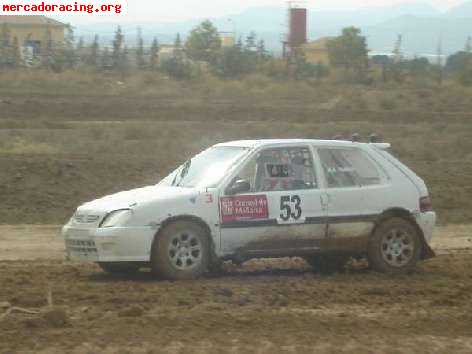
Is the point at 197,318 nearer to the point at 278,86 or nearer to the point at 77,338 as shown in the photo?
the point at 77,338

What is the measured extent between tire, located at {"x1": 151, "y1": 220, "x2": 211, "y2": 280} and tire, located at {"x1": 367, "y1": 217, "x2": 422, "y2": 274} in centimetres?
199

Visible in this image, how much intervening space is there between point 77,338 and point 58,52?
5097 cm

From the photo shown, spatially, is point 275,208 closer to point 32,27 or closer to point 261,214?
point 261,214

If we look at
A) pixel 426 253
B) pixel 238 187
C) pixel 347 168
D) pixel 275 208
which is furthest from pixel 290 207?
pixel 426 253

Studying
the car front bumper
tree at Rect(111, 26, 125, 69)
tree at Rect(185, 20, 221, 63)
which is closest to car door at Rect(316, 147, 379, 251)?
the car front bumper

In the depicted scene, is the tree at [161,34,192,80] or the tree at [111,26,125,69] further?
the tree at [111,26,125,69]

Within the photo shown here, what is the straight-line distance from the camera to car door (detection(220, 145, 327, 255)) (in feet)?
36.7

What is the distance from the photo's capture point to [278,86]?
4634cm

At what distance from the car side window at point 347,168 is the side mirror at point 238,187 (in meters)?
1.03

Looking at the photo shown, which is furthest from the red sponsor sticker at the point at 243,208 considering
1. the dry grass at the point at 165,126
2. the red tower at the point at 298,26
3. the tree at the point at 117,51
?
the red tower at the point at 298,26

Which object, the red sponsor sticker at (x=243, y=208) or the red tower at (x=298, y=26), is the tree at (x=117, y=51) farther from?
the red sponsor sticker at (x=243, y=208)

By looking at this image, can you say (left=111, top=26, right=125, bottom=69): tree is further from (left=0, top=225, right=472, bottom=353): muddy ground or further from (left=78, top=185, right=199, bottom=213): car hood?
(left=78, top=185, right=199, bottom=213): car hood

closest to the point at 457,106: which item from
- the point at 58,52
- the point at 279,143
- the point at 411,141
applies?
the point at 411,141

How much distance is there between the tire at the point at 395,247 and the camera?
38.9ft
